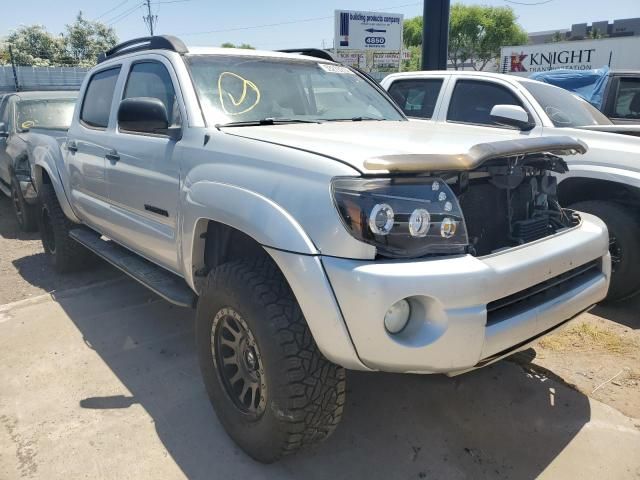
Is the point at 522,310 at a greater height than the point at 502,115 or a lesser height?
lesser

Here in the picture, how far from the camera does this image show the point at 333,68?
12.5 feet

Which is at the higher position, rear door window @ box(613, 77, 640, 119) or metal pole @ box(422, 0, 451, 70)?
metal pole @ box(422, 0, 451, 70)

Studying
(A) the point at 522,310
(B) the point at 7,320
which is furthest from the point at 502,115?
(B) the point at 7,320

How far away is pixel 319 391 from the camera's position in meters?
2.16

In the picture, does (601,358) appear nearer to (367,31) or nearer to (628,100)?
(628,100)

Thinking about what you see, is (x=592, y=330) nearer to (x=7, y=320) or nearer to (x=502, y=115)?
(x=502, y=115)

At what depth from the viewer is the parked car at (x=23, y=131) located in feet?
21.1

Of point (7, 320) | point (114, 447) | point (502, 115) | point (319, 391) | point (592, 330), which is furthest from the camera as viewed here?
point (502, 115)

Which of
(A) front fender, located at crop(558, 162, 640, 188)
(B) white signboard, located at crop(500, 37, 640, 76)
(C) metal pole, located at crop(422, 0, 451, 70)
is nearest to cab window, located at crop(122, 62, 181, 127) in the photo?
(A) front fender, located at crop(558, 162, 640, 188)

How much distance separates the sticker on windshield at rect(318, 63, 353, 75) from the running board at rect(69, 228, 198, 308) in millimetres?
1760

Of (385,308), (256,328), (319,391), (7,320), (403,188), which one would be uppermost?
(403,188)

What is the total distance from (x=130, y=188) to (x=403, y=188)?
2.06 metres

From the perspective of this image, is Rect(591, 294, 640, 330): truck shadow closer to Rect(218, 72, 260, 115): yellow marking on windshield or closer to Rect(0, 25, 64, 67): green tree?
Rect(218, 72, 260, 115): yellow marking on windshield

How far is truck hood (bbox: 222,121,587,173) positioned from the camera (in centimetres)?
200
